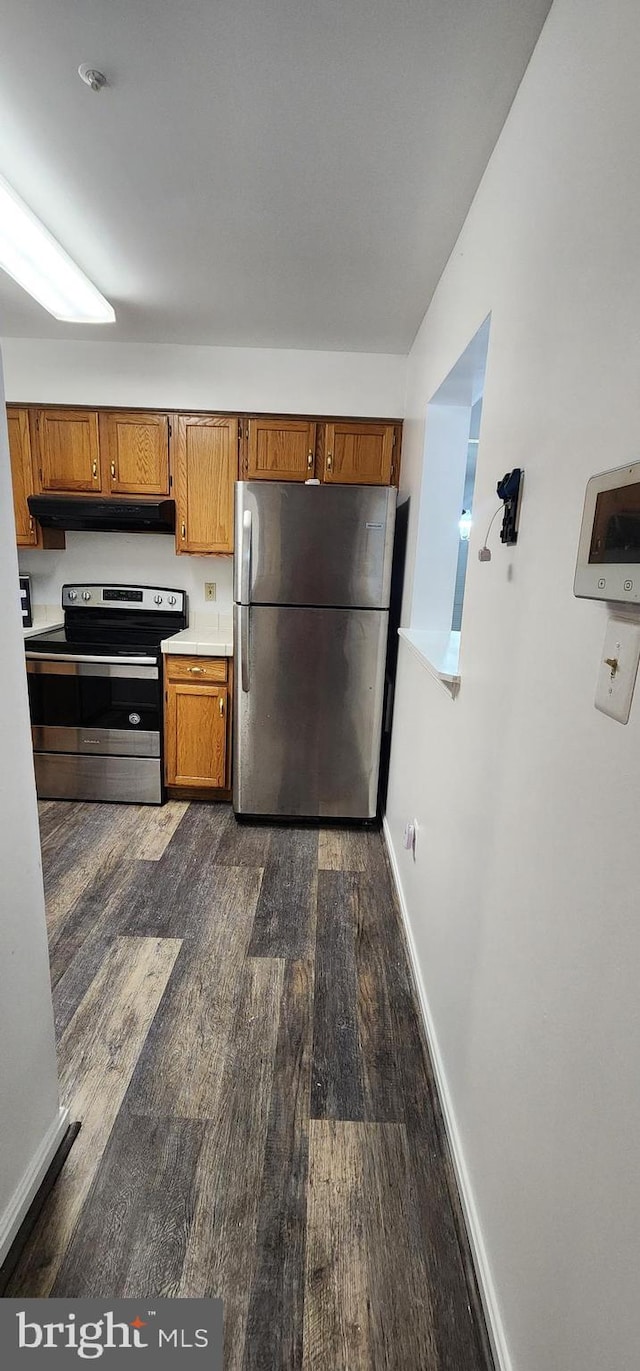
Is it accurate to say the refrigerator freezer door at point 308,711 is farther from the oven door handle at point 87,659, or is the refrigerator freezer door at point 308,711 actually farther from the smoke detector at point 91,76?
the smoke detector at point 91,76

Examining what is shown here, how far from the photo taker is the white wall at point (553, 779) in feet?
2.28

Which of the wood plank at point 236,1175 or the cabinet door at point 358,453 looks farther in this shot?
the cabinet door at point 358,453

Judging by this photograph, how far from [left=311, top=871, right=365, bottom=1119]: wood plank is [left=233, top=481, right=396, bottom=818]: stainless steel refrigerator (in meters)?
0.62

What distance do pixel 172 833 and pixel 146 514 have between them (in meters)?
1.62

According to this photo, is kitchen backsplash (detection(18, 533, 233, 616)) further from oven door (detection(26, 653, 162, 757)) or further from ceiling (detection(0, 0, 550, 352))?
ceiling (detection(0, 0, 550, 352))

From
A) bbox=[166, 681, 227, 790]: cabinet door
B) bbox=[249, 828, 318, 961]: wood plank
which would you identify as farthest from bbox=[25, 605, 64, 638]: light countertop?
bbox=[249, 828, 318, 961]: wood plank

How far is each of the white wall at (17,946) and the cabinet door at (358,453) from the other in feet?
7.28

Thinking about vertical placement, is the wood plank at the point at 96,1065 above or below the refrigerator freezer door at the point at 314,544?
below

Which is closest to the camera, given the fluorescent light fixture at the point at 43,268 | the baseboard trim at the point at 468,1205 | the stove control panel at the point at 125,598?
the baseboard trim at the point at 468,1205

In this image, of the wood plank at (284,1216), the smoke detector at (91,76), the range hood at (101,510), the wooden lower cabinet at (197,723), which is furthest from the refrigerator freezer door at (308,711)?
the smoke detector at (91,76)

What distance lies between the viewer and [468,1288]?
112cm

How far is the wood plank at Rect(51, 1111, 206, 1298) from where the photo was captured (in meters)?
1.08

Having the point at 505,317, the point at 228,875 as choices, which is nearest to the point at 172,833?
the point at 228,875

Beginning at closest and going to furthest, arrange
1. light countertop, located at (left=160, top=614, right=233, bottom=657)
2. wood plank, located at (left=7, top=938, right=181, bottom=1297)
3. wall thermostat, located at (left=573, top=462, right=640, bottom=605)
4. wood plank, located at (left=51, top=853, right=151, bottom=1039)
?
1. wall thermostat, located at (left=573, top=462, right=640, bottom=605)
2. wood plank, located at (left=7, top=938, right=181, bottom=1297)
3. wood plank, located at (left=51, top=853, right=151, bottom=1039)
4. light countertop, located at (left=160, top=614, right=233, bottom=657)
